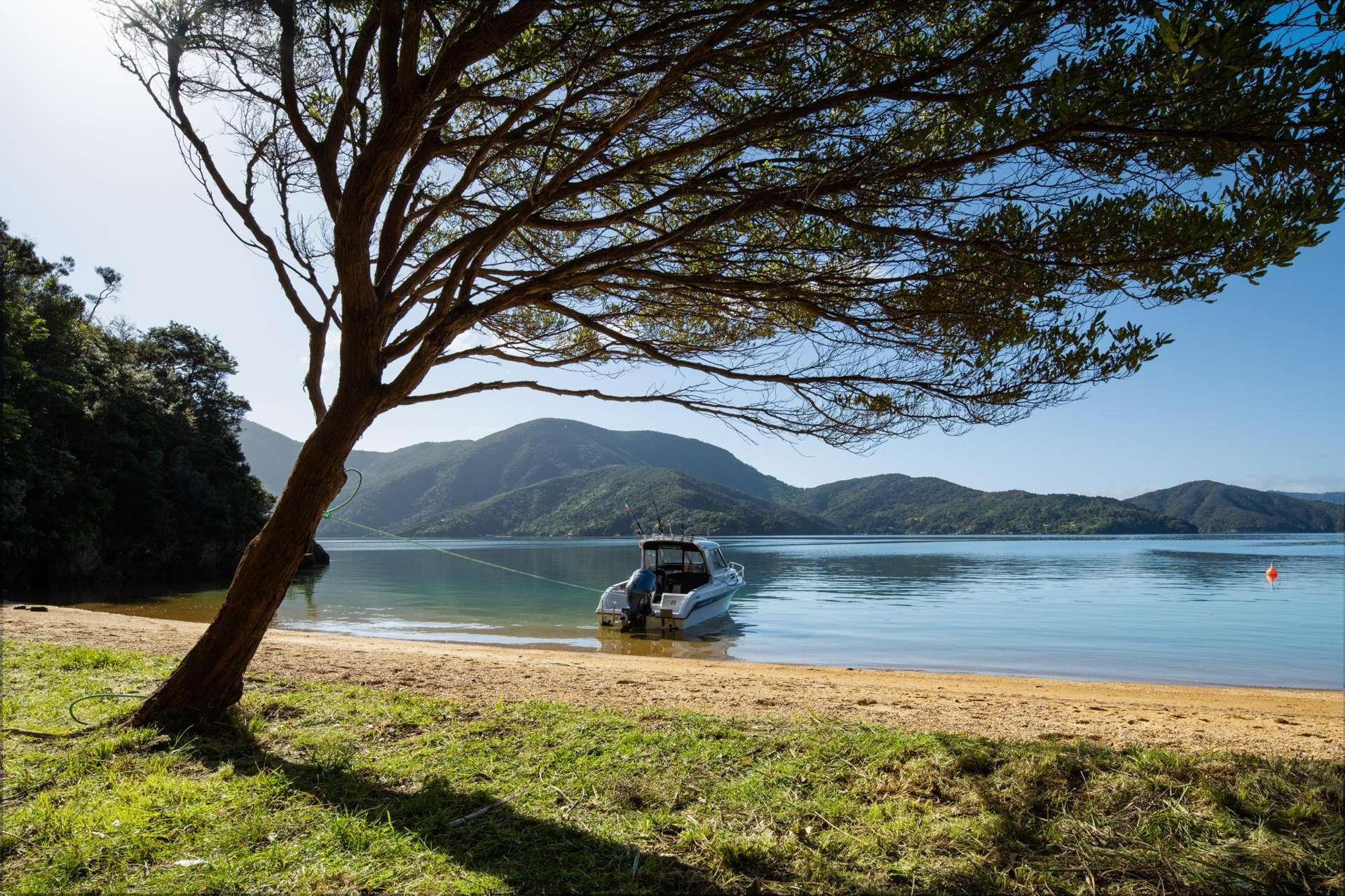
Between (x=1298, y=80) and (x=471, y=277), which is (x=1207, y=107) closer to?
(x=1298, y=80)

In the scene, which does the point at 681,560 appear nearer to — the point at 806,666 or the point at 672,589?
the point at 672,589

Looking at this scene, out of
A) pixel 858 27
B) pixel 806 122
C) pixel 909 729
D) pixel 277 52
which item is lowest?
pixel 909 729

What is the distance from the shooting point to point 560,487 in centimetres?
13325

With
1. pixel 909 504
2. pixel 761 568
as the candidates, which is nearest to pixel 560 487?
pixel 909 504

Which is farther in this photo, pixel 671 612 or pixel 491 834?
pixel 671 612

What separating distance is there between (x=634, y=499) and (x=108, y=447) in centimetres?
7557

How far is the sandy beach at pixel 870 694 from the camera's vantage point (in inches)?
210

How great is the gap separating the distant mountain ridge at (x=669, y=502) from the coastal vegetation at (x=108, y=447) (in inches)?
1967

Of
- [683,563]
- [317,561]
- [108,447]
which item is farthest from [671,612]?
[317,561]

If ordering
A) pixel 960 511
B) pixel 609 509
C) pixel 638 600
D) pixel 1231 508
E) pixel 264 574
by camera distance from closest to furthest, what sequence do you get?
1. pixel 264 574
2. pixel 638 600
3. pixel 609 509
4. pixel 1231 508
5. pixel 960 511

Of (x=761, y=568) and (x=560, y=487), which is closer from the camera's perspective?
(x=761, y=568)

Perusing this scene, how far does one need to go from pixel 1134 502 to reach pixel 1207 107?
452ft

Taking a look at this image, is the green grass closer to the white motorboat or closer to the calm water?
the calm water

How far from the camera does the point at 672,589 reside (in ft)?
63.9
